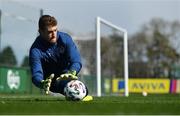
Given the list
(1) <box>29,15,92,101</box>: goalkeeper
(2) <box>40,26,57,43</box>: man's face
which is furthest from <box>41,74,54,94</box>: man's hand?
(2) <box>40,26,57,43</box>: man's face

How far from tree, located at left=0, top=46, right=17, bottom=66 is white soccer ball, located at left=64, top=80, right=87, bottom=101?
1503cm

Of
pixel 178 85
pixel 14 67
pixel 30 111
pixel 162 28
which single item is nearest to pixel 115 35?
pixel 14 67

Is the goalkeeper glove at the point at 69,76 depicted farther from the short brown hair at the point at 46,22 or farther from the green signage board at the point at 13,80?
the green signage board at the point at 13,80

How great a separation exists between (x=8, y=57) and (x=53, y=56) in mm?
15408

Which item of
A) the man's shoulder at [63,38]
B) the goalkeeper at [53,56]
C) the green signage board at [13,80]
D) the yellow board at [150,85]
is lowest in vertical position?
the yellow board at [150,85]

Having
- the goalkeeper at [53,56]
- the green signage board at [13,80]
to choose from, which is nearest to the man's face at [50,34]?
the goalkeeper at [53,56]

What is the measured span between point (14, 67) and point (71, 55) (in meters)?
15.8

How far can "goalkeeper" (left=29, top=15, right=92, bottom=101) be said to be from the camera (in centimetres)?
655

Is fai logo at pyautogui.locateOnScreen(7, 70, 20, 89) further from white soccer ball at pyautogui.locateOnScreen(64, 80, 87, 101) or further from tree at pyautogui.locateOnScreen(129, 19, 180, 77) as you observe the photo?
tree at pyautogui.locateOnScreen(129, 19, 180, 77)

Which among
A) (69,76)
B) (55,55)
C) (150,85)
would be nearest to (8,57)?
(55,55)

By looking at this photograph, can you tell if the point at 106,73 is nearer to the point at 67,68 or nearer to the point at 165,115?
the point at 67,68

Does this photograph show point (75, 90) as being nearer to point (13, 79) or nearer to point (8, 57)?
point (13, 79)

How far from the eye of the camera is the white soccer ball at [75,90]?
6230mm

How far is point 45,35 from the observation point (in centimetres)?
669
